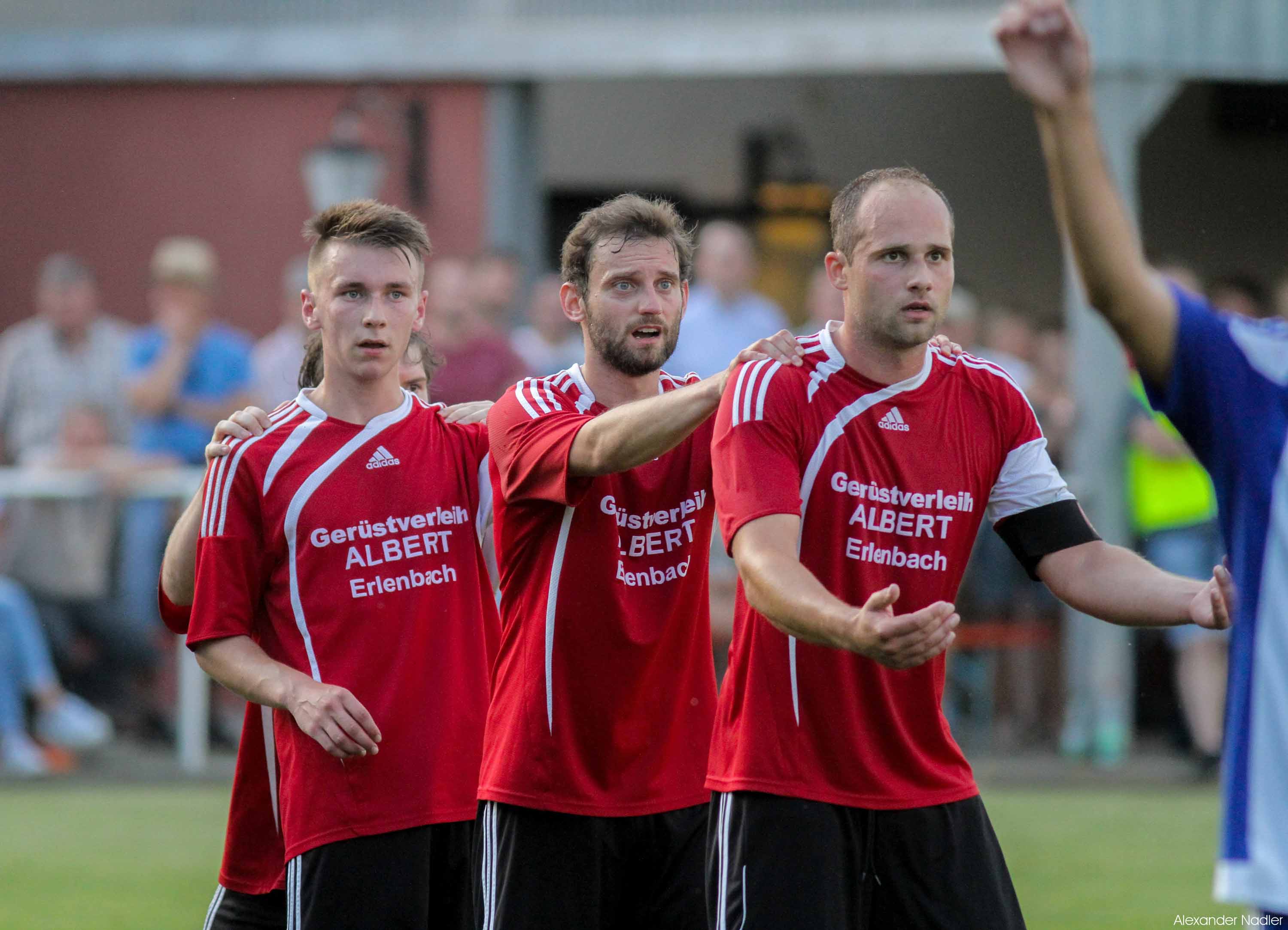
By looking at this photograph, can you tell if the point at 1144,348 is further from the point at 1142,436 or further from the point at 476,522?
the point at 1142,436

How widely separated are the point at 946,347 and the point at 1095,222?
1.61 meters

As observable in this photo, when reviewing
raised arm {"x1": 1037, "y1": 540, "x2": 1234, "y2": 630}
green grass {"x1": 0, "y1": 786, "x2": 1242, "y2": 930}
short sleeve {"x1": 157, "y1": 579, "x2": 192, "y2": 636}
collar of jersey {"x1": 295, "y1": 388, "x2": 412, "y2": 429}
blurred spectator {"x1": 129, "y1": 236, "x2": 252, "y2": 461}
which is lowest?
green grass {"x1": 0, "y1": 786, "x2": 1242, "y2": 930}

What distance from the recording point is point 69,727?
10258mm

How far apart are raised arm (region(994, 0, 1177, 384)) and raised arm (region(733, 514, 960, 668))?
2.28 ft

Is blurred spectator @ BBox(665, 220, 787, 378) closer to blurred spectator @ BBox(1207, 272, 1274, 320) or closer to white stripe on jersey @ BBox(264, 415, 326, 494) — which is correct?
blurred spectator @ BBox(1207, 272, 1274, 320)

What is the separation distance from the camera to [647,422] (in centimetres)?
400

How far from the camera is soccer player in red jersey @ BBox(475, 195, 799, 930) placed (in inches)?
167

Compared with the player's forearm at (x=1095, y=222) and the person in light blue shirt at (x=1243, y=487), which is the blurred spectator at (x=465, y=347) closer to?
the person in light blue shirt at (x=1243, y=487)

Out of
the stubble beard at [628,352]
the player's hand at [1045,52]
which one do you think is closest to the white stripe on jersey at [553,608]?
the stubble beard at [628,352]

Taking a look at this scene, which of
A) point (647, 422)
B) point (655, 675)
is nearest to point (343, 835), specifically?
point (655, 675)

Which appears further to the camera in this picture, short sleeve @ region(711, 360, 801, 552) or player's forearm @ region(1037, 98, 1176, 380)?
short sleeve @ region(711, 360, 801, 552)

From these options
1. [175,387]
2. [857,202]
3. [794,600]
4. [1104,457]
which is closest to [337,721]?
[794,600]

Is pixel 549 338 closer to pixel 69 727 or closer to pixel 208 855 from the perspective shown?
pixel 69 727

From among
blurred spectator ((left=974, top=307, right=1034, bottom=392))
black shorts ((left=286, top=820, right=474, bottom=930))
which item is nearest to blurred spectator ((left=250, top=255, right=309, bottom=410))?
blurred spectator ((left=974, top=307, right=1034, bottom=392))
